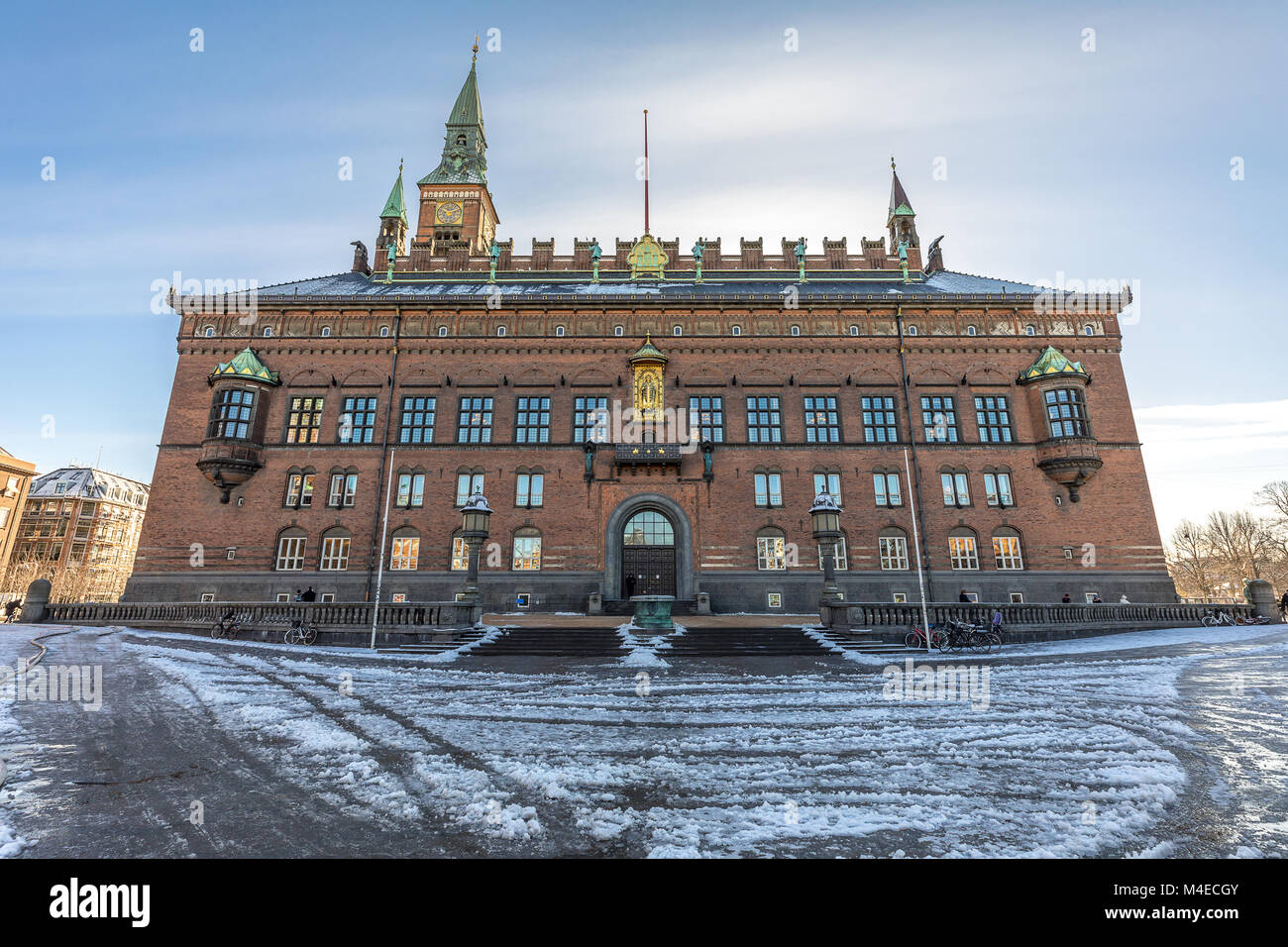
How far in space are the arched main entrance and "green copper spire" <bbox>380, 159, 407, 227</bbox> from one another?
30239 millimetres

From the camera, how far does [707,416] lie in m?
30.3

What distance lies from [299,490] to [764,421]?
83.8 feet

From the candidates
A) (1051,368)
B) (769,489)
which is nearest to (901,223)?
(1051,368)

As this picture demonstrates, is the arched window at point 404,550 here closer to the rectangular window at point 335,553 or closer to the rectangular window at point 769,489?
the rectangular window at point 335,553

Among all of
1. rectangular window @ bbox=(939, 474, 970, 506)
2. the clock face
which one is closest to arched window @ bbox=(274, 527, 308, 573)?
the clock face

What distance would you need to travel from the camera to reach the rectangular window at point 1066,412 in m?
29.0

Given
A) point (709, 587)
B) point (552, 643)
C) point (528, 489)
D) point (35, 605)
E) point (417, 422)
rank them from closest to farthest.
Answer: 1. point (552, 643)
2. point (35, 605)
3. point (709, 587)
4. point (528, 489)
5. point (417, 422)

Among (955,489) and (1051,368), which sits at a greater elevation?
(1051,368)

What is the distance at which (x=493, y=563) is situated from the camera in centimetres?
2794

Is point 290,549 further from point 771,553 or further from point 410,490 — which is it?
point 771,553

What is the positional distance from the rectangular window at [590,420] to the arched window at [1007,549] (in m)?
21.2

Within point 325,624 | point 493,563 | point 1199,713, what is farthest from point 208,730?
point 493,563
